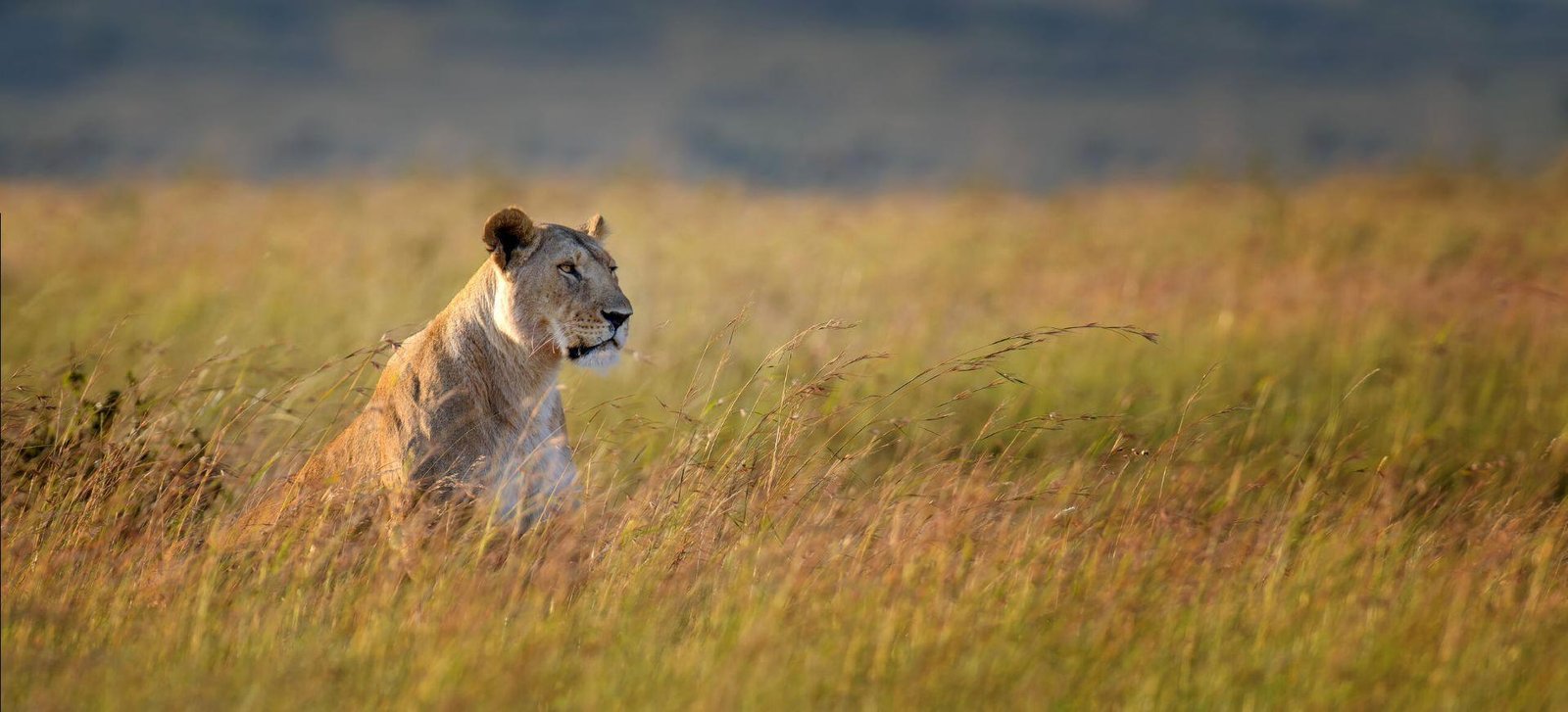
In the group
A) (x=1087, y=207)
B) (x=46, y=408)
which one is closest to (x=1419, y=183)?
(x=1087, y=207)

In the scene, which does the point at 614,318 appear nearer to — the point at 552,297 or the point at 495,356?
the point at 552,297

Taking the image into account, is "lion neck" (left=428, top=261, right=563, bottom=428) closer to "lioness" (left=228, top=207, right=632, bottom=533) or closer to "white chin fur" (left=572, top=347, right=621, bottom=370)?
"lioness" (left=228, top=207, right=632, bottom=533)

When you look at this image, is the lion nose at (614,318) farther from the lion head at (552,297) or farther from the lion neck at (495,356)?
the lion neck at (495,356)

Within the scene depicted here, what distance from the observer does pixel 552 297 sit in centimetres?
546

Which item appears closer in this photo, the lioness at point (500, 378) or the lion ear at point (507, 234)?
the lioness at point (500, 378)

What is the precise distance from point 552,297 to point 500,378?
1.35ft

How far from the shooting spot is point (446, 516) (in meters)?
4.77

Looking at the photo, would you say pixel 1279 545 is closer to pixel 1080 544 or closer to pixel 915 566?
pixel 1080 544

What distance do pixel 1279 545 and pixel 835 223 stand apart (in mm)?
14109

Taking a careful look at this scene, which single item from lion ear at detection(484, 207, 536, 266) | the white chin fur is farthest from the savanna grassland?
lion ear at detection(484, 207, 536, 266)

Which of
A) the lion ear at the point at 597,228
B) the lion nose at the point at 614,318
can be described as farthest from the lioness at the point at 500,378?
the lion ear at the point at 597,228

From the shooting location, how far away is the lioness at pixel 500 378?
17.0 ft

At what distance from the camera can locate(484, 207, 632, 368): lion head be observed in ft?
17.8

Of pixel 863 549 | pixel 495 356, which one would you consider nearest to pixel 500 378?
pixel 495 356
